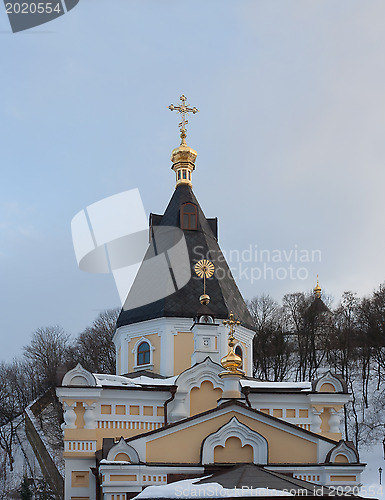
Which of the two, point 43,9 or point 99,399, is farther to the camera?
point 99,399

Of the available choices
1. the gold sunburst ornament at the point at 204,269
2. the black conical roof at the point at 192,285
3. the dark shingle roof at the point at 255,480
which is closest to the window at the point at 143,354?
the black conical roof at the point at 192,285

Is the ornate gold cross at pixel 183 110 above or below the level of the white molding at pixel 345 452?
above

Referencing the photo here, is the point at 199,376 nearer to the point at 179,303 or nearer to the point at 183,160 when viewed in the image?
the point at 179,303

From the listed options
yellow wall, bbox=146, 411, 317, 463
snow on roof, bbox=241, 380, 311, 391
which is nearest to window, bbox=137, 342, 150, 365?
snow on roof, bbox=241, 380, 311, 391

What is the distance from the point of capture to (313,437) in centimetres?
1720

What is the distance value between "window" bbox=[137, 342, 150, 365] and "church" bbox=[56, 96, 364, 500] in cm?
3

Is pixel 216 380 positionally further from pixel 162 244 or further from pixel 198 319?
pixel 162 244

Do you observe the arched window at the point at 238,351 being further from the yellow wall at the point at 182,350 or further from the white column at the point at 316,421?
the white column at the point at 316,421

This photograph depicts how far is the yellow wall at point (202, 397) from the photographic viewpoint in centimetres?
2122

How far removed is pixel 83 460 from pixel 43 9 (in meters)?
12.1

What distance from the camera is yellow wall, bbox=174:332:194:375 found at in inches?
922

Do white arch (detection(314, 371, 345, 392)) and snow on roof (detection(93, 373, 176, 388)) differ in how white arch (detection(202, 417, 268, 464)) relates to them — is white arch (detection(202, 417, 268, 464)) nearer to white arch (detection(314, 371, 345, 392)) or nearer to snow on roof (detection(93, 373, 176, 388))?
snow on roof (detection(93, 373, 176, 388))

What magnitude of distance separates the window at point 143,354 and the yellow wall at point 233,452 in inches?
302

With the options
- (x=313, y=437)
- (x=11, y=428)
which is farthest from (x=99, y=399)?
(x=11, y=428)
